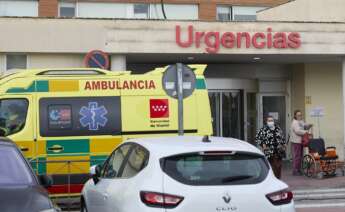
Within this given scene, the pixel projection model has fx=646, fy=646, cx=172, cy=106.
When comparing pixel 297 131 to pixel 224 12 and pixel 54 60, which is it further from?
pixel 224 12

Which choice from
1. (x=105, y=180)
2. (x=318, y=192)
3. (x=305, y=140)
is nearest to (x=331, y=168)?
(x=305, y=140)

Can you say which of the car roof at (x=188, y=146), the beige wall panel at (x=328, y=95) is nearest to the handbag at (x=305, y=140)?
the beige wall panel at (x=328, y=95)

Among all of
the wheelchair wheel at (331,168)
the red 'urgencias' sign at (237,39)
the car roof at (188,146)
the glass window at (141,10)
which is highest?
the glass window at (141,10)

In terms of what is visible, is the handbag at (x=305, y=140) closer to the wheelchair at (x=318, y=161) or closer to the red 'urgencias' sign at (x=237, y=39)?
the wheelchair at (x=318, y=161)

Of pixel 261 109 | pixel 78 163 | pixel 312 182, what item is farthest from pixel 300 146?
pixel 78 163

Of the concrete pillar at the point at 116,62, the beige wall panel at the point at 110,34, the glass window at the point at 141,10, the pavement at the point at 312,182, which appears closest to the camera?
the pavement at the point at 312,182

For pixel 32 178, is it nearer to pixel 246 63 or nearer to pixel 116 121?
pixel 116 121

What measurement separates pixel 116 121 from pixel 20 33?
568cm

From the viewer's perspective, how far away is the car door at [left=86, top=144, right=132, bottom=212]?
751cm

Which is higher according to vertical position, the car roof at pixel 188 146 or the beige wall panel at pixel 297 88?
the beige wall panel at pixel 297 88

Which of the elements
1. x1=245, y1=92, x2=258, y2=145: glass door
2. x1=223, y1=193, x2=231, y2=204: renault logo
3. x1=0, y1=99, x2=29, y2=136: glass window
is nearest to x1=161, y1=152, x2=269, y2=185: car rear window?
x1=223, y1=193, x2=231, y2=204: renault logo

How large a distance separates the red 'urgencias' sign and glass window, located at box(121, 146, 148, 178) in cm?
1042

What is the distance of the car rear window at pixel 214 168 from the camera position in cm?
642

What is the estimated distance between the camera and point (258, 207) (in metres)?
A: 6.37
